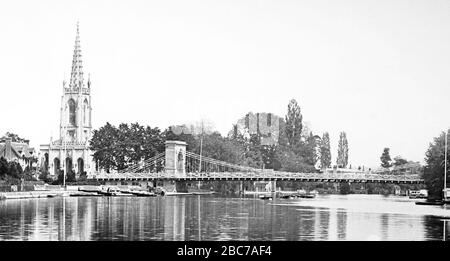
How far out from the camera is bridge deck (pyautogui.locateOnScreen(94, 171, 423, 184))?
61.5m

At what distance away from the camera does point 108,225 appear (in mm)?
24250

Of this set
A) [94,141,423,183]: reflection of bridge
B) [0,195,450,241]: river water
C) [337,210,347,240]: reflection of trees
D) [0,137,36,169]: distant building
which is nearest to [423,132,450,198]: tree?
[94,141,423,183]: reflection of bridge

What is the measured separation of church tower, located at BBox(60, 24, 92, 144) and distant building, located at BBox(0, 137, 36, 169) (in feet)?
14.5

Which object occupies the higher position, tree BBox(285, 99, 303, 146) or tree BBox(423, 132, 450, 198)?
tree BBox(285, 99, 303, 146)

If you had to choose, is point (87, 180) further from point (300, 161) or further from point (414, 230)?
point (414, 230)

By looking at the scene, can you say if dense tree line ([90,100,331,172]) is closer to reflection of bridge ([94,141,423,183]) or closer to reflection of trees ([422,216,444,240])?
reflection of bridge ([94,141,423,183])

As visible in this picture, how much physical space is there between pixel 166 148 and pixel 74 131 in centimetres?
940

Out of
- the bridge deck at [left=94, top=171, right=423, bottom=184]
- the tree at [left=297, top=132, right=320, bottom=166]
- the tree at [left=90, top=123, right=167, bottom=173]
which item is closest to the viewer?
the bridge deck at [left=94, top=171, right=423, bottom=184]

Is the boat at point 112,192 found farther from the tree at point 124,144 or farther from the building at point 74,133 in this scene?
the tree at point 124,144

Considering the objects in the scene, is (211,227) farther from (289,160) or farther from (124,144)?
(289,160)

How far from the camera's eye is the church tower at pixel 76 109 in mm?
74000
